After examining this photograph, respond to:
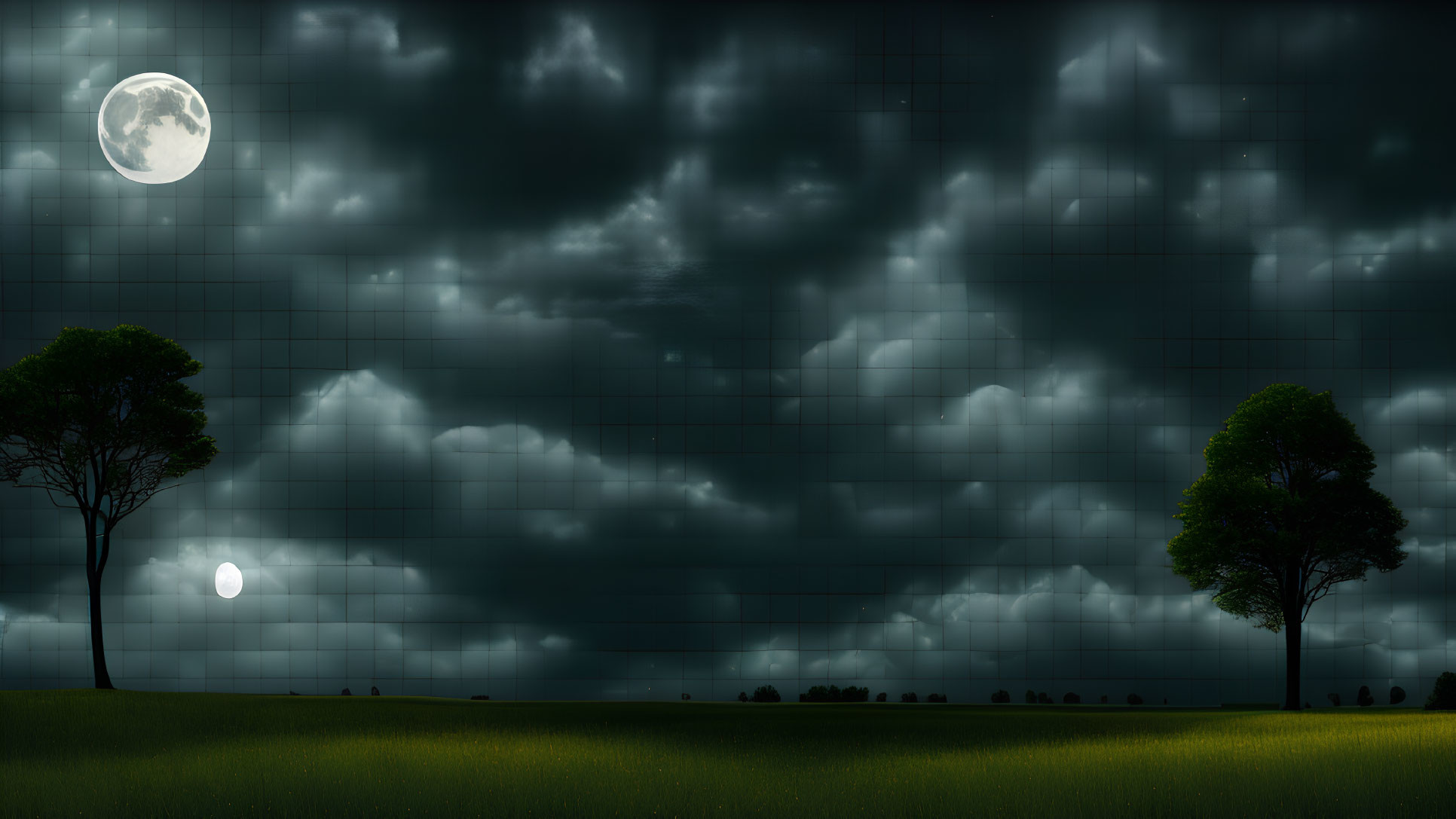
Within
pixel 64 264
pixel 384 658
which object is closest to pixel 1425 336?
pixel 384 658

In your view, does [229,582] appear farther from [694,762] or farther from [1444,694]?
[1444,694]

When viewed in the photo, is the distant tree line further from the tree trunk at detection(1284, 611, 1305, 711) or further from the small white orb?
the small white orb

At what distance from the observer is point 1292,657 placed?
20.3 metres

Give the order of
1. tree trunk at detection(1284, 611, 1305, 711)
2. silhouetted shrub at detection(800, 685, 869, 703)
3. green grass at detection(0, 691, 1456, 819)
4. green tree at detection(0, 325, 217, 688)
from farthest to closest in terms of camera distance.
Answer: silhouetted shrub at detection(800, 685, 869, 703), green tree at detection(0, 325, 217, 688), tree trunk at detection(1284, 611, 1305, 711), green grass at detection(0, 691, 1456, 819)

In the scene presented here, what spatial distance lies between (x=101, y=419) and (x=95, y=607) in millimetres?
4648

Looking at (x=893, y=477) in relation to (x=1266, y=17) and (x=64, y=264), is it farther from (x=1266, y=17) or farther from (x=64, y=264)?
(x=64, y=264)

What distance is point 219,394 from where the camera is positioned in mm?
22312

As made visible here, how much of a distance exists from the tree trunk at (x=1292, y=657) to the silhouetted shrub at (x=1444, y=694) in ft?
11.6

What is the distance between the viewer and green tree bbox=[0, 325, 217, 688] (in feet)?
66.7

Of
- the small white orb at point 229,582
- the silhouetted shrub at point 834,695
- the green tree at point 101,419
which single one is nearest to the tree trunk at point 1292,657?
the silhouetted shrub at point 834,695

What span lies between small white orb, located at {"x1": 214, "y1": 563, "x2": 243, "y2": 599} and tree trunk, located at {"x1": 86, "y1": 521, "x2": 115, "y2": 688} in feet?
8.32

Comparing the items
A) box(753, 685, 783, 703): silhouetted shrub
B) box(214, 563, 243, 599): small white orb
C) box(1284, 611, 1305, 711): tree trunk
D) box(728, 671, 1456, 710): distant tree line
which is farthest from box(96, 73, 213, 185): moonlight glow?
box(1284, 611, 1305, 711): tree trunk

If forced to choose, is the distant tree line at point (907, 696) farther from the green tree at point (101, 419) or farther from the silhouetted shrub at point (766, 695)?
the green tree at point (101, 419)
